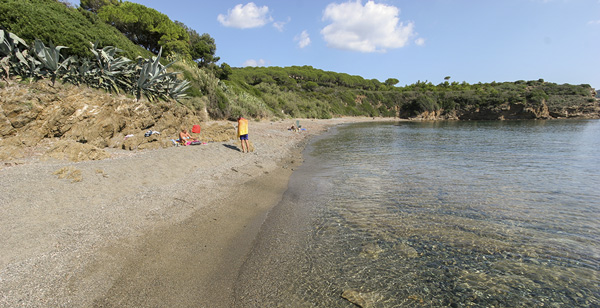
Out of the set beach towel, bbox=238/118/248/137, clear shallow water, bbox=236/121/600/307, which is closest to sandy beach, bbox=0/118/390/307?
clear shallow water, bbox=236/121/600/307

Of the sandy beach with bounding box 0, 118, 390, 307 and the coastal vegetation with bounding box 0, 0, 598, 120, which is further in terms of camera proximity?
the coastal vegetation with bounding box 0, 0, 598, 120

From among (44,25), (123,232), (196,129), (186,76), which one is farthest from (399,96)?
(123,232)

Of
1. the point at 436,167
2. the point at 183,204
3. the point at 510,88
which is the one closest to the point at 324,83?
the point at 510,88

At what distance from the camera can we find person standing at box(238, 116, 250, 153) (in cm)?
1053

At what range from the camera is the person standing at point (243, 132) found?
10.5 metres

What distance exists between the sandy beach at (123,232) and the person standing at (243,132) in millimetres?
3543

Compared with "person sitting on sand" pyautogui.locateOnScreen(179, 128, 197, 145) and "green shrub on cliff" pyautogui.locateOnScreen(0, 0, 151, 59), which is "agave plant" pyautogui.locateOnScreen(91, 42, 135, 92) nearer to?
"green shrub on cliff" pyautogui.locateOnScreen(0, 0, 151, 59)

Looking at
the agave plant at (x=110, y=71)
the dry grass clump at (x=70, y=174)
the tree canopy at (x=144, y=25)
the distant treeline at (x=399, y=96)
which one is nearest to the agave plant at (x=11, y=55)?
the agave plant at (x=110, y=71)

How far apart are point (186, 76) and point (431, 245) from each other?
18.4 meters

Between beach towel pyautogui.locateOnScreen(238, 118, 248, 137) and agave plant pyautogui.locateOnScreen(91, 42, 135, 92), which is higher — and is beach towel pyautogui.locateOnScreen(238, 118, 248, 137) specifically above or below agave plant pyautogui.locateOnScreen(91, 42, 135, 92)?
below

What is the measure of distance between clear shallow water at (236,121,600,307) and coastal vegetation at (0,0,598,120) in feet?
30.0

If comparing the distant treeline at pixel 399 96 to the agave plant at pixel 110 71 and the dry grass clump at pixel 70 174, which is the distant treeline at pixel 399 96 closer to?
the agave plant at pixel 110 71

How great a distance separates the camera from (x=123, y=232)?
4.14m

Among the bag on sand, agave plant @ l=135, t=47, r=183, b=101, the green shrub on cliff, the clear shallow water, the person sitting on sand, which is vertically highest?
the green shrub on cliff
